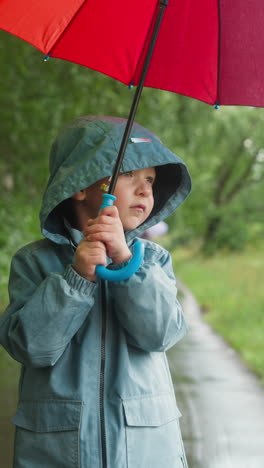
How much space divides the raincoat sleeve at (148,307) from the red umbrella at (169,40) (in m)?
0.93

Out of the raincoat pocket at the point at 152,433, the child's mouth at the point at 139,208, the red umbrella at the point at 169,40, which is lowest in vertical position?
the raincoat pocket at the point at 152,433

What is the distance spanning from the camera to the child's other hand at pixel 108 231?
2.11 m

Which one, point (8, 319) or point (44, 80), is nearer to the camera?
point (8, 319)

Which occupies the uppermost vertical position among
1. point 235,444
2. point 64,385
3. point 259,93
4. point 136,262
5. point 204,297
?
point 259,93

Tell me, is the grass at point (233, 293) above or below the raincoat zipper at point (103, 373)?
below

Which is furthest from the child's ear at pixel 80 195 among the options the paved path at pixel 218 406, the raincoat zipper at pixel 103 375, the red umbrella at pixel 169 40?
the paved path at pixel 218 406

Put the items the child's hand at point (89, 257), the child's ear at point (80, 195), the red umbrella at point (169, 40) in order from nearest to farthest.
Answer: the child's hand at point (89, 257), the child's ear at point (80, 195), the red umbrella at point (169, 40)

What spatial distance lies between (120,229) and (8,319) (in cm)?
47

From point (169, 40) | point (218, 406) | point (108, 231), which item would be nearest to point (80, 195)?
point (108, 231)

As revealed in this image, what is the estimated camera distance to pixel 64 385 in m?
2.25

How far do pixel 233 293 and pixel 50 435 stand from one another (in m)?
16.4

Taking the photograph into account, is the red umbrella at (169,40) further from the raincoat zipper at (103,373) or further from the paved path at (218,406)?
the paved path at (218,406)

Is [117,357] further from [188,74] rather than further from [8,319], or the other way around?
[188,74]

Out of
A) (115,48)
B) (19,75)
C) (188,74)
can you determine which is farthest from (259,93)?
(19,75)
